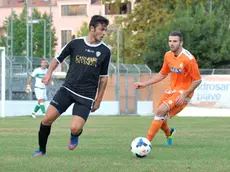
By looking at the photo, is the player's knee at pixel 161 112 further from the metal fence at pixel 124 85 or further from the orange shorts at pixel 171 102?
the metal fence at pixel 124 85

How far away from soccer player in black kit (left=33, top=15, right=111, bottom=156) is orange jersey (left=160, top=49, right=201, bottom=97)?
233 centimetres

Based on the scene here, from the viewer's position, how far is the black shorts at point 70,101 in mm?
10930

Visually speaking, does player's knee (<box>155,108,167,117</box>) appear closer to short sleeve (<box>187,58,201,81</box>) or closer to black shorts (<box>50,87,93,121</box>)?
short sleeve (<box>187,58,201,81</box>)

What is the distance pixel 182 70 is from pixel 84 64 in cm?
275

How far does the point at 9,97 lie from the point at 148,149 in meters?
21.6

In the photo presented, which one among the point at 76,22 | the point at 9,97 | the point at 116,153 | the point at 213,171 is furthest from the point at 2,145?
the point at 76,22

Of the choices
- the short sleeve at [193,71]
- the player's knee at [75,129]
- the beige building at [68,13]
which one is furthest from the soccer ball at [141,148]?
the beige building at [68,13]

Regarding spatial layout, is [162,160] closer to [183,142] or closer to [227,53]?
[183,142]

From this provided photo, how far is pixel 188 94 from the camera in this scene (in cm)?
1295

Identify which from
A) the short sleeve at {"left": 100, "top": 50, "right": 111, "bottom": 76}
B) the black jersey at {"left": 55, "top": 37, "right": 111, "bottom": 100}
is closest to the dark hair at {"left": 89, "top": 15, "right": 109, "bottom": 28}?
the black jersey at {"left": 55, "top": 37, "right": 111, "bottom": 100}

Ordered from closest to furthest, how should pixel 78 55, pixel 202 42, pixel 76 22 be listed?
pixel 78 55 → pixel 202 42 → pixel 76 22

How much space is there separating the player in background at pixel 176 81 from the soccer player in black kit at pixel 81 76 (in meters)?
1.85

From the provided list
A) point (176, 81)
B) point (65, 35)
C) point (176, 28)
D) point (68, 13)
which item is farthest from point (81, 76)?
point (68, 13)

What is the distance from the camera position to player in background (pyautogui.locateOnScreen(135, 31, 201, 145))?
12828 mm
